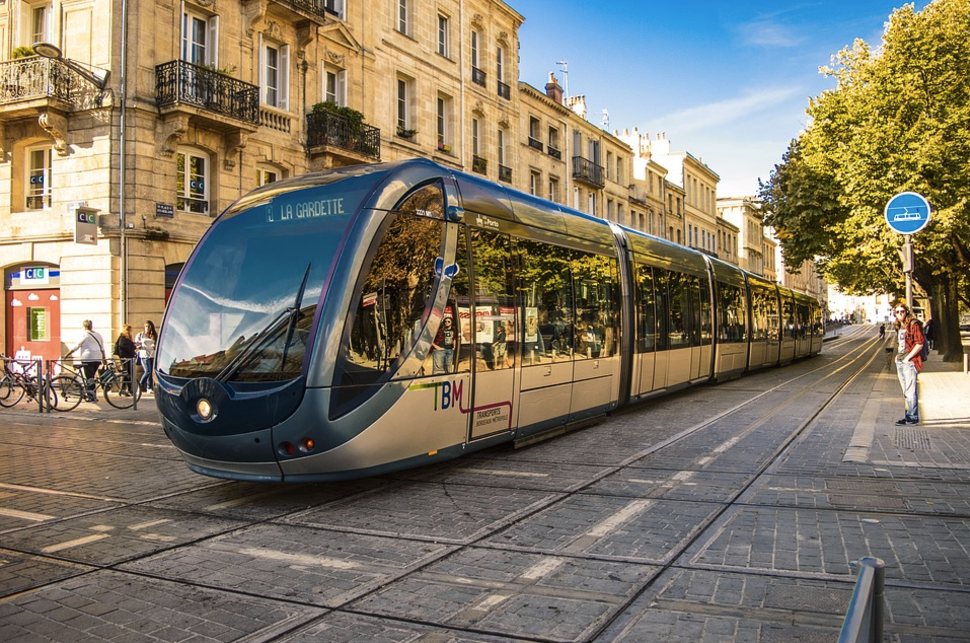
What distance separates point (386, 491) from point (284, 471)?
1.16m

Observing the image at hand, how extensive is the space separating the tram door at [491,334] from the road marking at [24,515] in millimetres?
3727

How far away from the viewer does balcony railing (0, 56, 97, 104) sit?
17469 mm

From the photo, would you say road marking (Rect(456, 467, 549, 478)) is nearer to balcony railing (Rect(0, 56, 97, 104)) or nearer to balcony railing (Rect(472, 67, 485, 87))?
balcony railing (Rect(0, 56, 97, 104))

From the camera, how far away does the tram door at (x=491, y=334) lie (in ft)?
25.1

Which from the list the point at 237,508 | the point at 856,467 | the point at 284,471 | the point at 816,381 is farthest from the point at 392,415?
the point at 816,381

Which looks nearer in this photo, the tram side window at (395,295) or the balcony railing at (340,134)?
the tram side window at (395,295)

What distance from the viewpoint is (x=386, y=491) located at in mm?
7102

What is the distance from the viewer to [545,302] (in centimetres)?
920

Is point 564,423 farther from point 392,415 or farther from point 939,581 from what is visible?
point 939,581

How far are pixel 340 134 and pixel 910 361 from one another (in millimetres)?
16228

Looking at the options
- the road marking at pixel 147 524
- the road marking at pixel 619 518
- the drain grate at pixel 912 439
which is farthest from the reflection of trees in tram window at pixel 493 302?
the drain grate at pixel 912 439

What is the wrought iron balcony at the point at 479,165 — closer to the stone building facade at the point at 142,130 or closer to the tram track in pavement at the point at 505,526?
the stone building facade at the point at 142,130

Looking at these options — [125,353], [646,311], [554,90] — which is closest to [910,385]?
[646,311]

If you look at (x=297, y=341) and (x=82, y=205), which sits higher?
(x=82, y=205)
